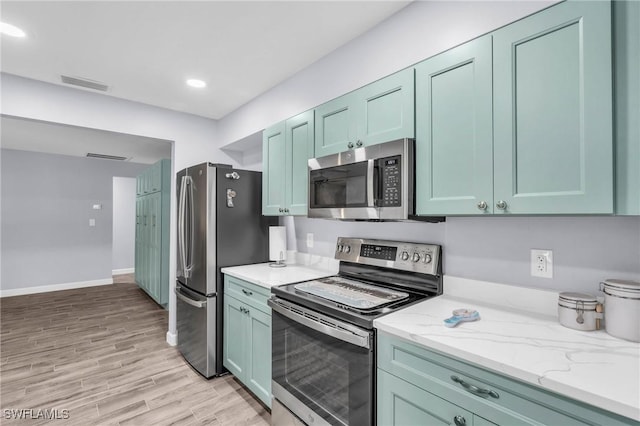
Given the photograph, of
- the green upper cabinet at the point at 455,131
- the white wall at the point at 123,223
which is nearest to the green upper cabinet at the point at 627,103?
the green upper cabinet at the point at 455,131

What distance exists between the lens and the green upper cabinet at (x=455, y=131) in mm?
1292

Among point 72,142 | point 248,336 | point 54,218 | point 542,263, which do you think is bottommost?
point 248,336

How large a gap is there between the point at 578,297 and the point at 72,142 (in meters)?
6.04

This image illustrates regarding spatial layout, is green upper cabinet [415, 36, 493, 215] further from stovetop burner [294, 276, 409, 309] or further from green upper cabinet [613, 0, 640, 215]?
stovetop burner [294, 276, 409, 309]

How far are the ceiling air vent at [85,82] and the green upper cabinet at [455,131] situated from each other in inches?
107

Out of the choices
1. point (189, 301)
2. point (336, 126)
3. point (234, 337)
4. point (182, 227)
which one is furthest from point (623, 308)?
point (182, 227)

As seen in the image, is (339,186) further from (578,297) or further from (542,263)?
(578,297)

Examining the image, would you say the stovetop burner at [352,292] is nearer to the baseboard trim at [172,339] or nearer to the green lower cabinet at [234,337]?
the green lower cabinet at [234,337]

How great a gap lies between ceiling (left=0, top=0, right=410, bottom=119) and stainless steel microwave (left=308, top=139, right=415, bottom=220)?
823mm

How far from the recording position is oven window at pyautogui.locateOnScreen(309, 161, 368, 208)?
1.75 m

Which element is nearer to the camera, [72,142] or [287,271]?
[287,271]

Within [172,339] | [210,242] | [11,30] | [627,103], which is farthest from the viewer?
[172,339]

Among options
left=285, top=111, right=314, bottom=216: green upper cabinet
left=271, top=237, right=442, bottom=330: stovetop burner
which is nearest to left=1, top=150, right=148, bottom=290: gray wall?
left=285, top=111, right=314, bottom=216: green upper cabinet

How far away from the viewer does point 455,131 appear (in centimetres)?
139
